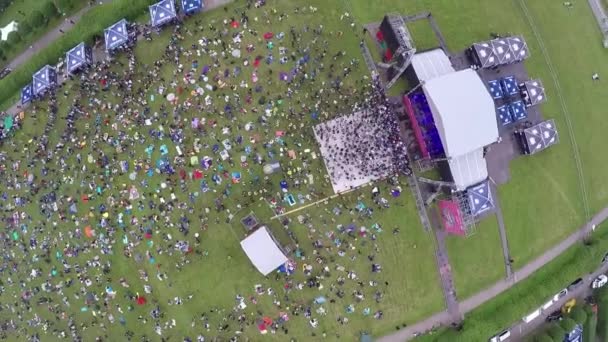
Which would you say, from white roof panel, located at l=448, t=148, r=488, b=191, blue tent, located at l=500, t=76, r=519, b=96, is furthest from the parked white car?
blue tent, located at l=500, t=76, r=519, b=96

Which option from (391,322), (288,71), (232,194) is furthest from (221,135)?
(391,322)

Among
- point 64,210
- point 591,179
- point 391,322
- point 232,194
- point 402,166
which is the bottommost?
point 391,322

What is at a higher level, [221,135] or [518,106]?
[221,135]

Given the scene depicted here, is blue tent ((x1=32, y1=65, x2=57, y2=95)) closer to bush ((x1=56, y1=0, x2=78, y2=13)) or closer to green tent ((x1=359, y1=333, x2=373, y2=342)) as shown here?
bush ((x1=56, y1=0, x2=78, y2=13))

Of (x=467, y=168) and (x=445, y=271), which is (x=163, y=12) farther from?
(x=445, y=271)

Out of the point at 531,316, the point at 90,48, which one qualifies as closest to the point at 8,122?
the point at 90,48

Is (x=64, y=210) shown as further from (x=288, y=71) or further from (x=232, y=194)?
(x=288, y=71)
